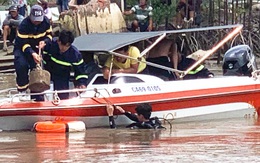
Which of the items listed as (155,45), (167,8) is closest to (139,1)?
(167,8)

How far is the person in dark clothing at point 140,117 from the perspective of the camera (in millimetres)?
13793

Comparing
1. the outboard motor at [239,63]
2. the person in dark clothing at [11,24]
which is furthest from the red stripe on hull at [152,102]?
the person in dark clothing at [11,24]

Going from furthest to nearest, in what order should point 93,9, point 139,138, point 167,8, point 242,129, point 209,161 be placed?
A: point 167,8 < point 93,9 < point 242,129 < point 139,138 < point 209,161

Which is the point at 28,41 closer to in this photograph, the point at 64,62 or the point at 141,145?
the point at 64,62

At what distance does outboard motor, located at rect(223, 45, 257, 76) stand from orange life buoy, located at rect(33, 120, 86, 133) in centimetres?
360

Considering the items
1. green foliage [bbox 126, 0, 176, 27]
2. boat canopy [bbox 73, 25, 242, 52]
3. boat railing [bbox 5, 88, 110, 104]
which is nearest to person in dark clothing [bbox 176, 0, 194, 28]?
green foliage [bbox 126, 0, 176, 27]

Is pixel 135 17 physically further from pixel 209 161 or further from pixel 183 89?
pixel 209 161

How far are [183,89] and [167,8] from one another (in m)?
11.7

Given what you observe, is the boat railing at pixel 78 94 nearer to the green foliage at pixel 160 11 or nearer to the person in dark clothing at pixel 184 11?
the green foliage at pixel 160 11

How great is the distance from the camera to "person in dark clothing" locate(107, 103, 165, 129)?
1379 cm

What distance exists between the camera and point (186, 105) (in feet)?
48.2

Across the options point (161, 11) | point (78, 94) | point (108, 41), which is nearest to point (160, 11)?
point (161, 11)

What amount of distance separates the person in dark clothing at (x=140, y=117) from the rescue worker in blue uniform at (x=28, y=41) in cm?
155

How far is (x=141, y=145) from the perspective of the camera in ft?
40.4
